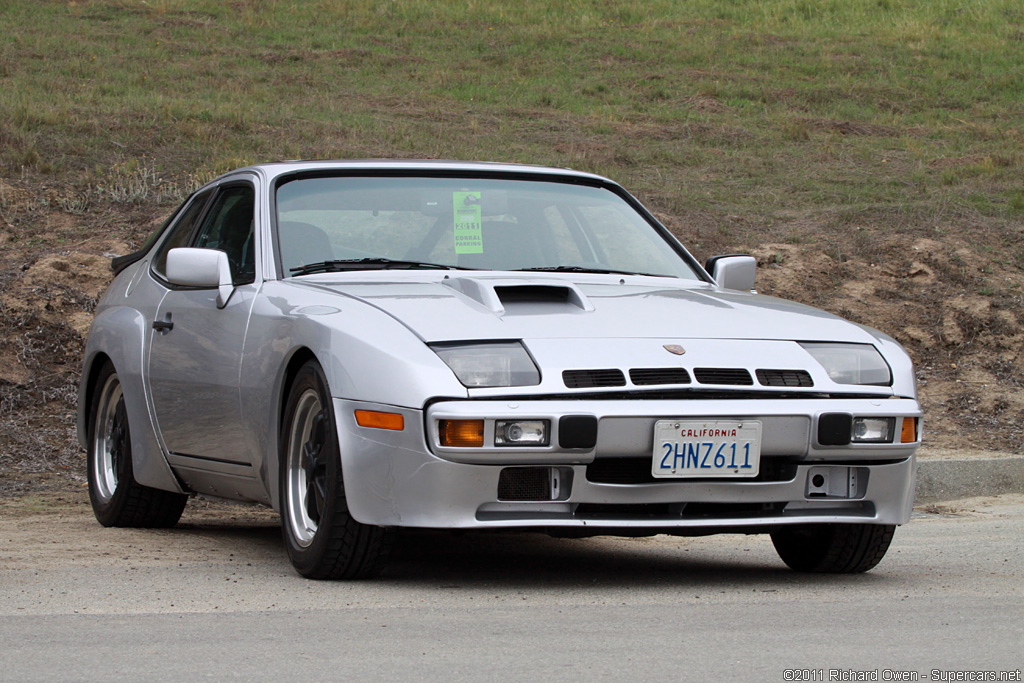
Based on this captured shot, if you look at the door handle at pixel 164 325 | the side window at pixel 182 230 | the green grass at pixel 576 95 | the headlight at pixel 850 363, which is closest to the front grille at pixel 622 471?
the headlight at pixel 850 363

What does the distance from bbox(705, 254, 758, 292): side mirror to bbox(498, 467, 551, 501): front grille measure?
179cm

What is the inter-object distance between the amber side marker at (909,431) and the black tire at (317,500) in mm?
1722

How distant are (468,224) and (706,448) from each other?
1.69 metres

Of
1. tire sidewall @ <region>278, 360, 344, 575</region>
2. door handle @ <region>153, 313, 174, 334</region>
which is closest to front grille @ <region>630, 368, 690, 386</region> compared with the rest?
tire sidewall @ <region>278, 360, 344, 575</region>

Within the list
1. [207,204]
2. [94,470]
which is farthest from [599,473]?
[94,470]

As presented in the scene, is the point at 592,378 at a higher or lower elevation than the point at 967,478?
higher

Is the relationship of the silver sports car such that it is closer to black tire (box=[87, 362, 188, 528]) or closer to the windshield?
the windshield

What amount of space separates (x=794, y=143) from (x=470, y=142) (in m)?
4.69

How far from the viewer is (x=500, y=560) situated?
5387 mm

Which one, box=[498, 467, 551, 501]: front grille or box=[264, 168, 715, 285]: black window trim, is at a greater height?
box=[264, 168, 715, 285]: black window trim

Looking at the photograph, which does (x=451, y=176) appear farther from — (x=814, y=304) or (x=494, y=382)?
(x=814, y=304)

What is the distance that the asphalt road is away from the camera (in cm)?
337

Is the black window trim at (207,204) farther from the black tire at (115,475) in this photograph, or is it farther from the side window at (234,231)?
the black tire at (115,475)

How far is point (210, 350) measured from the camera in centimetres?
545
